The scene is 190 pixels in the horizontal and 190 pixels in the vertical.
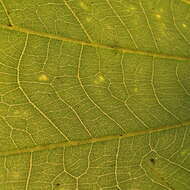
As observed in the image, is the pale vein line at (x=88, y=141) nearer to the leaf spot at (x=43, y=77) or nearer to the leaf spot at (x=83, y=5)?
the leaf spot at (x=43, y=77)

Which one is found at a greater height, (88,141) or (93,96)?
(93,96)

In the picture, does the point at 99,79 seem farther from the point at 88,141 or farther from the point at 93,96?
the point at 88,141

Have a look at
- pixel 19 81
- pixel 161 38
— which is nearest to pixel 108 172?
pixel 19 81

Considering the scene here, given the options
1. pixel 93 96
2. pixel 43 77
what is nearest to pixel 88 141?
pixel 93 96

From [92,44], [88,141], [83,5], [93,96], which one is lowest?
[88,141]

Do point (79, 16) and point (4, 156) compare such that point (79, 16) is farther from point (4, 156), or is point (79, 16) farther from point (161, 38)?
point (4, 156)

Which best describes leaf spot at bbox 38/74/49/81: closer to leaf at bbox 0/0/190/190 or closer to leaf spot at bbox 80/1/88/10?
leaf at bbox 0/0/190/190

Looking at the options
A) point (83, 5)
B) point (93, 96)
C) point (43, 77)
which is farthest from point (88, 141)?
point (83, 5)

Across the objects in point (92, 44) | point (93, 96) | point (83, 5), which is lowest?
point (93, 96)

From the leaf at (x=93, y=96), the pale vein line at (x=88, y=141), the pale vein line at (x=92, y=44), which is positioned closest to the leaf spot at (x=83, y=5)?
the leaf at (x=93, y=96)
